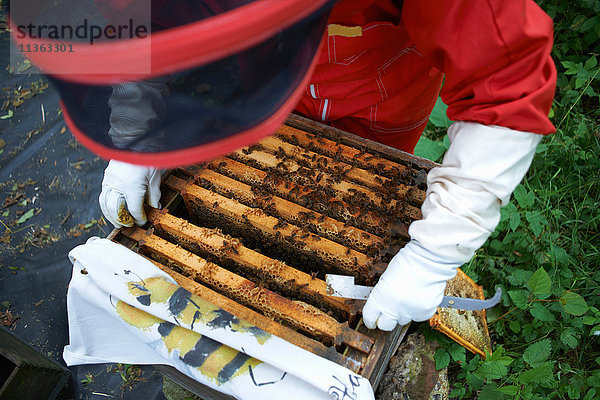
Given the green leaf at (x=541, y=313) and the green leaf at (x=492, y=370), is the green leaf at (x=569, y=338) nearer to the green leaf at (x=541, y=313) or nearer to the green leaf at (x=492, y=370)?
the green leaf at (x=541, y=313)

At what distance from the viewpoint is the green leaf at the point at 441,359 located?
251cm

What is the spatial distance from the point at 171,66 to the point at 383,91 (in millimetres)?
1532

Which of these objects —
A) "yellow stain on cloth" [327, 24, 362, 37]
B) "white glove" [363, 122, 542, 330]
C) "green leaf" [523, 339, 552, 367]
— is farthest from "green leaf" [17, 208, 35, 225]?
"green leaf" [523, 339, 552, 367]

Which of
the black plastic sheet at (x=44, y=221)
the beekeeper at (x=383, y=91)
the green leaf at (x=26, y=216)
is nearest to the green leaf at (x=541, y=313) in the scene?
the beekeeper at (x=383, y=91)

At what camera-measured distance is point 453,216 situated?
163 centimetres

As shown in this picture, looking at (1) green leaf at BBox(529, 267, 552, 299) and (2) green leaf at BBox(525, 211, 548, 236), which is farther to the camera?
(2) green leaf at BBox(525, 211, 548, 236)

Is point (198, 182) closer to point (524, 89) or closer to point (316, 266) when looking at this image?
point (316, 266)

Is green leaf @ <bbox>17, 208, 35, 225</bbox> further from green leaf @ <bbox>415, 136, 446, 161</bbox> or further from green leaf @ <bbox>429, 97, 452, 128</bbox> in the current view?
green leaf @ <bbox>429, 97, 452, 128</bbox>

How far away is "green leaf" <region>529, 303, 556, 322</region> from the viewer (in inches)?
107

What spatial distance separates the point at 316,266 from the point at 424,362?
1.00 meters

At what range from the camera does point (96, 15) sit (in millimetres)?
1192

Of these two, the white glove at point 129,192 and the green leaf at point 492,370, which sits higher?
the white glove at point 129,192

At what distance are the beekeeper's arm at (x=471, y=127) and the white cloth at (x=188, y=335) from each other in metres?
0.34

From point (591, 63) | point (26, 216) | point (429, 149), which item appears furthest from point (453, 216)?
point (26, 216)
